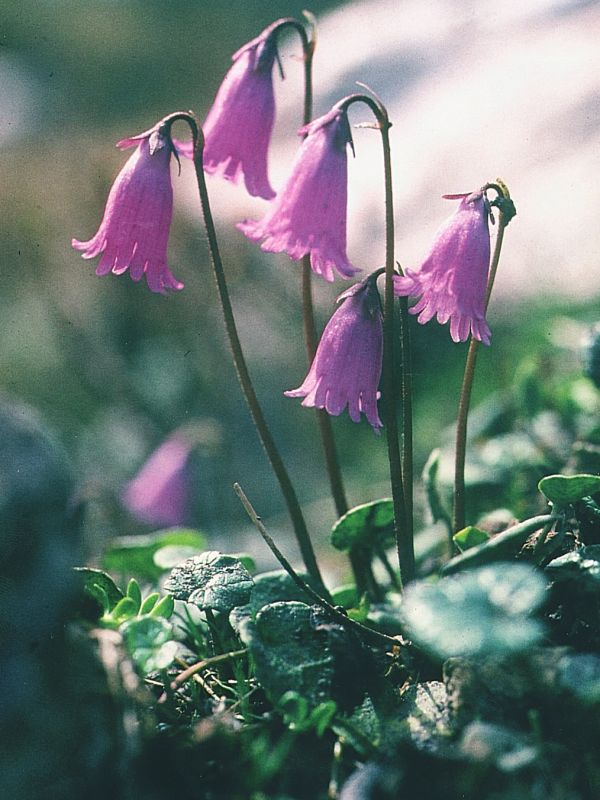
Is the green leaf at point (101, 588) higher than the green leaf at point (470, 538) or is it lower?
higher

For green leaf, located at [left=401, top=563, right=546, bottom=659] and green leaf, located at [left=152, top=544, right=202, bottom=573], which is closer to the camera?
green leaf, located at [left=401, top=563, right=546, bottom=659]

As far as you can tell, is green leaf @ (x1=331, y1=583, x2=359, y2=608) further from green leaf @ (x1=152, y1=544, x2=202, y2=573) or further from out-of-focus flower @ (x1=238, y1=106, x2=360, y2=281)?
out-of-focus flower @ (x1=238, y1=106, x2=360, y2=281)

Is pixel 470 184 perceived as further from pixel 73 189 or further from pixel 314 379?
pixel 314 379

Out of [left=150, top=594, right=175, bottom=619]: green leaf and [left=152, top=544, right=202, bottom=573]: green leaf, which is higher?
[left=150, top=594, right=175, bottom=619]: green leaf

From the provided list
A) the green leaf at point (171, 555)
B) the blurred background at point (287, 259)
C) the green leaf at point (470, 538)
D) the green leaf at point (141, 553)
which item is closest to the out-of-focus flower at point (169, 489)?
the blurred background at point (287, 259)

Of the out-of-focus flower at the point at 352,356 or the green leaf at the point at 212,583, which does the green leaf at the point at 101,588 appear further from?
the out-of-focus flower at the point at 352,356

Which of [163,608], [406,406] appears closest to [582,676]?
[406,406]

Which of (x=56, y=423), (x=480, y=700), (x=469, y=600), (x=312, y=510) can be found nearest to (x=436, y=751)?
(x=480, y=700)

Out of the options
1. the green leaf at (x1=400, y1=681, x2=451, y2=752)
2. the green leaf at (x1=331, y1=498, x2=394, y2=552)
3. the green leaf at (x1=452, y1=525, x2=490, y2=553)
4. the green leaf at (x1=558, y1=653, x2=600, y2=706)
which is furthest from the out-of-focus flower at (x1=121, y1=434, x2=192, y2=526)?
the green leaf at (x1=558, y1=653, x2=600, y2=706)
